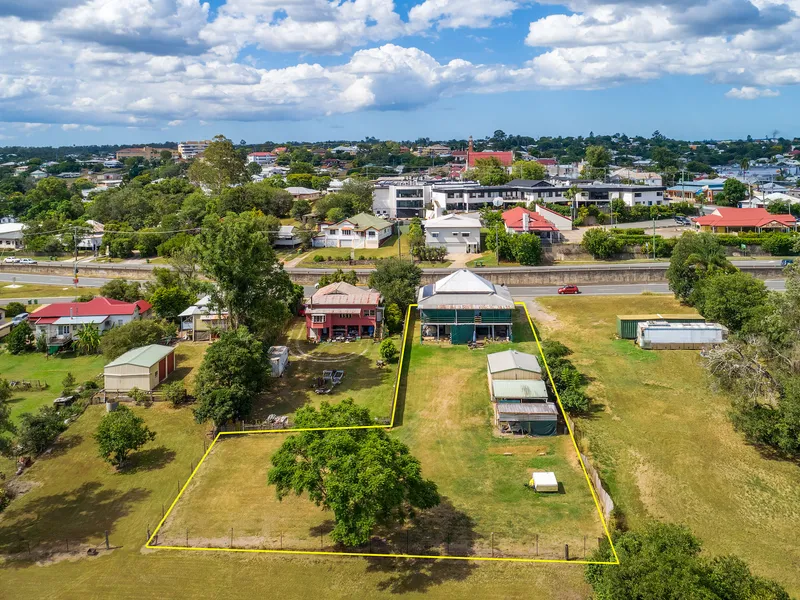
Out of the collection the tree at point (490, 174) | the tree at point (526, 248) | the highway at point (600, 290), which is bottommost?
the highway at point (600, 290)

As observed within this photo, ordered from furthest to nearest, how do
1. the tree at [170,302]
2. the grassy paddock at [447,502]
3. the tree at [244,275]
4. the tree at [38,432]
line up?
the tree at [170,302] < the tree at [244,275] < the tree at [38,432] < the grassy paddock at [447,502]

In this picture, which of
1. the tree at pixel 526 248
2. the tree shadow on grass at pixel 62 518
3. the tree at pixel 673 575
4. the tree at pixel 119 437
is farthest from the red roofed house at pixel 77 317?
the tree at pixel 673 575

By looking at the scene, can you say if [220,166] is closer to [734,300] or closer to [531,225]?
[531,225]

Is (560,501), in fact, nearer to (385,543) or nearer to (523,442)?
(523,442)

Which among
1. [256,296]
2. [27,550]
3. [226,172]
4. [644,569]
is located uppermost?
[226,172]

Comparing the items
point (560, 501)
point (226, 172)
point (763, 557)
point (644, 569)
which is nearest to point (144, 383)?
point (560, 501)

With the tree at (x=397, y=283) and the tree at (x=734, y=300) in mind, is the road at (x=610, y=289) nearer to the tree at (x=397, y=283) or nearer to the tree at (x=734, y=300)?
the tree at (x=397, y=283)

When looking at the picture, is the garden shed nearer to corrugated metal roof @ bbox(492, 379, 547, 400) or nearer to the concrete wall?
corrugated metal roof @ bbox(492, 379, 547, 400)

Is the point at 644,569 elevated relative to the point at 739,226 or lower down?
lower down

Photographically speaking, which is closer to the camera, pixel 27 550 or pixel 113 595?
pixel 113 595
